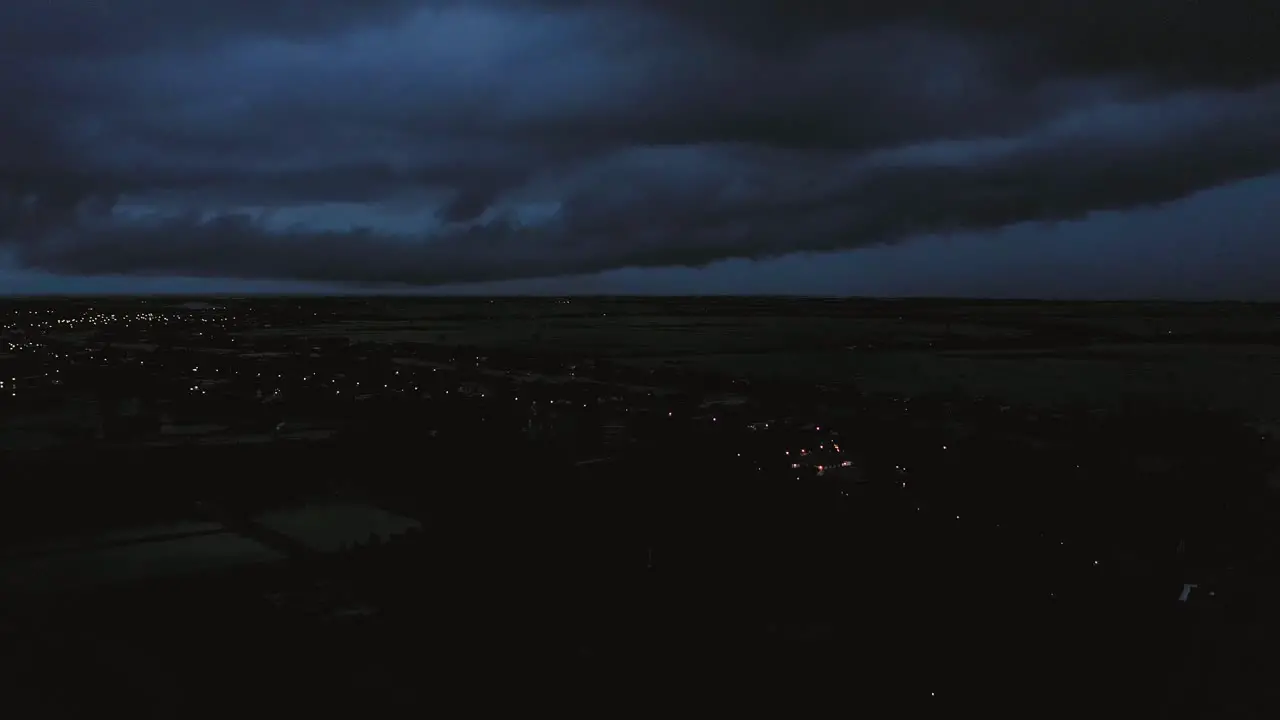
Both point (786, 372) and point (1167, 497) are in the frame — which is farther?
point (786, 372)

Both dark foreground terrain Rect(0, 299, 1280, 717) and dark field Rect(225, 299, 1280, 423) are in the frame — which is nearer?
dark foreground terrain Rect(0, 299, 1280, 717)

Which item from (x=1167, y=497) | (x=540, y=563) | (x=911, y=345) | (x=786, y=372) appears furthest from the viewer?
(x=911, y=345)

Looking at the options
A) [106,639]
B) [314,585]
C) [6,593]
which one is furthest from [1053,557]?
[6,593]

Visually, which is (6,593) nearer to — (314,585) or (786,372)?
(314,585)

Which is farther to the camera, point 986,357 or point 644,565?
point 986,357

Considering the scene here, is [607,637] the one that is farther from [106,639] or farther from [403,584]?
[106,639]

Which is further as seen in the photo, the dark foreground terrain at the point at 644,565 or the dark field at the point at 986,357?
the dark field at the point at 986,357

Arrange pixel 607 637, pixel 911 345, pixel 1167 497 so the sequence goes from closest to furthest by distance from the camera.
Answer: pixel 607 637
pixel 1167 497
pixel 911 345

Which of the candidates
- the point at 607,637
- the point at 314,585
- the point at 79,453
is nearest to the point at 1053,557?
the point at 607,637
